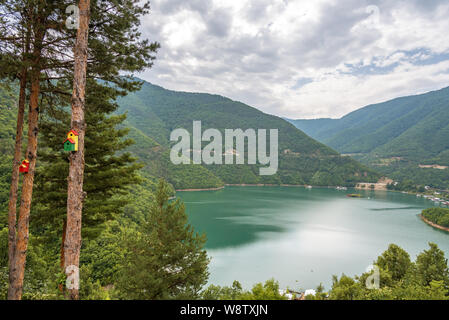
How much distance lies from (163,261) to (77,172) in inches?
130

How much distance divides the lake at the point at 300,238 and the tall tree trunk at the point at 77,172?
4879mm

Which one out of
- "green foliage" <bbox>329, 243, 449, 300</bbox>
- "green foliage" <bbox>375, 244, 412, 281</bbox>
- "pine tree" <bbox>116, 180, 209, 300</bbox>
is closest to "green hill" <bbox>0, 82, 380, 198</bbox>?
"pine tree" <bbox>116, 180, 209, 300</bbox>

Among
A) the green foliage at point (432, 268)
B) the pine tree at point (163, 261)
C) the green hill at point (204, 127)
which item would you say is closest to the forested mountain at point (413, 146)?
the green hill at point (204, 127)

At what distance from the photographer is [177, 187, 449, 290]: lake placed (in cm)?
1608

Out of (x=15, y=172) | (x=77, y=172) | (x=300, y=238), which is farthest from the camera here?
(x=300, y=238)

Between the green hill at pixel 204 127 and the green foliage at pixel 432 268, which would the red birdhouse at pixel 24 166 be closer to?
the green hill at pixel 204 127

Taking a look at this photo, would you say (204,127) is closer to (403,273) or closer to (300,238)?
(300,238)

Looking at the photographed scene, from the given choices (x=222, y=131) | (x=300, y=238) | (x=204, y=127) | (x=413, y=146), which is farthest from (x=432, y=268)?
(x=413, y=146)

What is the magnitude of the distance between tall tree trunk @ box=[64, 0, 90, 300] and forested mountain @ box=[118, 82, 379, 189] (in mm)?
40017

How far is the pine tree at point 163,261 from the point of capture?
4.99 metres

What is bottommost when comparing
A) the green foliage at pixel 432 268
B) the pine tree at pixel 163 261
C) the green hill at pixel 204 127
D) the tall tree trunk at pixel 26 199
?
the green foliage at pixel 432 268

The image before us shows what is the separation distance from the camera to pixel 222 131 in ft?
333
